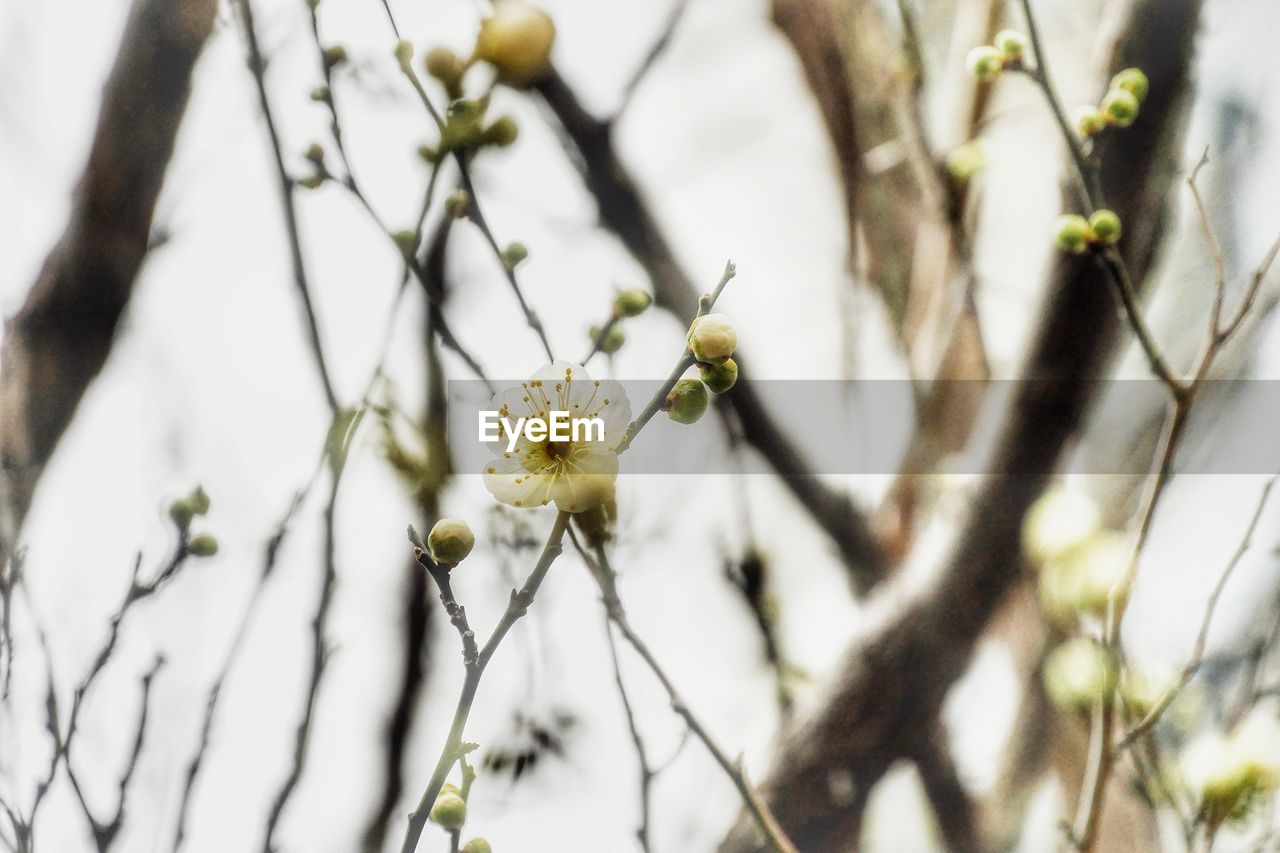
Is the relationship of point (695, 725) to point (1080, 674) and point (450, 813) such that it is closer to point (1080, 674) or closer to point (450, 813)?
point (450, 813)

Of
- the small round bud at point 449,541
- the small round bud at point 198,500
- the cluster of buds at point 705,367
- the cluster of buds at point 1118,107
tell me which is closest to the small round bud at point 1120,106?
the cluster of buds at point 1118,107

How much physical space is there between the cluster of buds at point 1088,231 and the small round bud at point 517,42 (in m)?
0.46

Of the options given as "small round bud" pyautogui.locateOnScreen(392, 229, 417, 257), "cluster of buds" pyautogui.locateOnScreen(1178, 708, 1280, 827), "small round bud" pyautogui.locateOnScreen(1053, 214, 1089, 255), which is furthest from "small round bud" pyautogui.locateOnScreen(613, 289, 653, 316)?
"cluster of buds" pyautogui.locateOnScreen(1178, 708, 1280, 827)

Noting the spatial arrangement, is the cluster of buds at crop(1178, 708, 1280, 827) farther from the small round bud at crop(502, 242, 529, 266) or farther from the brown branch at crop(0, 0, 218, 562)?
the brown branch at crop(0, 0, 218, 562)

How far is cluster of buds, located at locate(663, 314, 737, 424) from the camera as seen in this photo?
279mm

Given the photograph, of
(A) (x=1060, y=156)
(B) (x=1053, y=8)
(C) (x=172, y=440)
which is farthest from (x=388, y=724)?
(B) (x=1053, y=8)

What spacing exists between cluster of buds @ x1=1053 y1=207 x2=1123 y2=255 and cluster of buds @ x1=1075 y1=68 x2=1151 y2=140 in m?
0.05

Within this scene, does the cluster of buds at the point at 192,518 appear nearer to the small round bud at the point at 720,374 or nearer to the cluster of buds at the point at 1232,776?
the small round bud at the point at 720,374

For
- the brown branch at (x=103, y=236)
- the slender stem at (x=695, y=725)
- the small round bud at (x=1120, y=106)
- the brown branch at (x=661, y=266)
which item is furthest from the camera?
the brown branch at (x=661, y=266)

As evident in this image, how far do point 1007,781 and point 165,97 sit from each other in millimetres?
920

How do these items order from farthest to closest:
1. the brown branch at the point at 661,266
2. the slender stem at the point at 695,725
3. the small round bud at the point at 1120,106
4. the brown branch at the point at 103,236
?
the brown branch at the point at 661,266, the brown branch at the point at 103,236, the small round bud at the point at 1120,106, the slender stem at the point at 695,725

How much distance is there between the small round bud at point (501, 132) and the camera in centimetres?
59

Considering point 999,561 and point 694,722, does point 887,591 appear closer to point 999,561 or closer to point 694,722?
point 999,561

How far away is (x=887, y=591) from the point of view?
67cm
